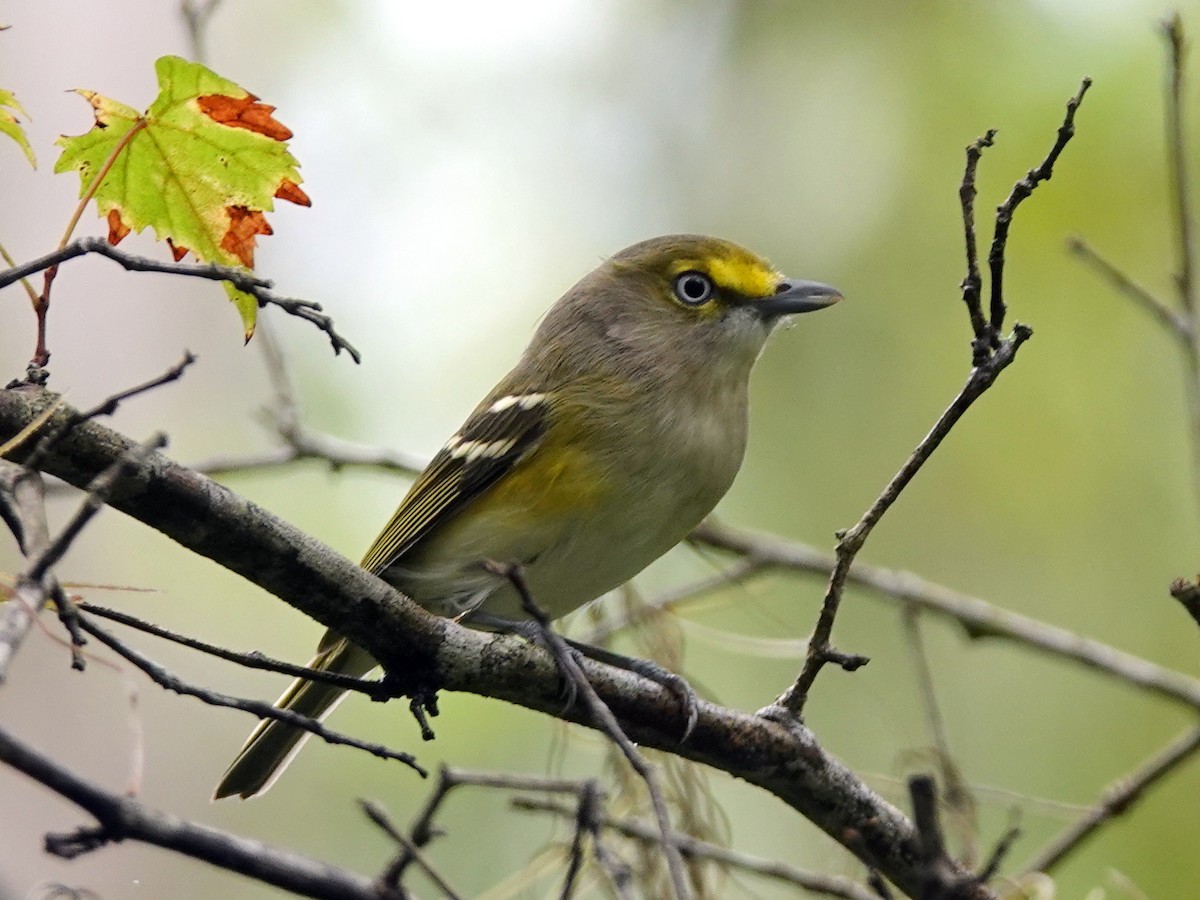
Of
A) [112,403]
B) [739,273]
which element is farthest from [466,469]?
[112,403]

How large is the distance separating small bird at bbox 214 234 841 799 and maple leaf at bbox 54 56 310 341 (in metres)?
1.30

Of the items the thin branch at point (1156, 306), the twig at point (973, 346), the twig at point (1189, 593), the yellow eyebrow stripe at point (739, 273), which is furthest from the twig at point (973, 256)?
the yellow eyebrow stripe at point (739, 273)

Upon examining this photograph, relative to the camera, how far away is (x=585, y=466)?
3.66 meters

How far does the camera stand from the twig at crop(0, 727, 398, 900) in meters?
1.25

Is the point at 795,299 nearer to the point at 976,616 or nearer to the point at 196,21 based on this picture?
the point at 976,616

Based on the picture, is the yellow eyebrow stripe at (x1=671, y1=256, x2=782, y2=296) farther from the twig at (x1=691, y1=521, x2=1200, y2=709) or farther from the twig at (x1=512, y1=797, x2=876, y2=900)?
the twig at (x1=512, y1=797, x2=876, y2=900)

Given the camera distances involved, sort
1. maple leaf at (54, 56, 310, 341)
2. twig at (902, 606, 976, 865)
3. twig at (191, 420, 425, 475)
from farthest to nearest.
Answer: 1. twig at (191, 420, 425, 475)
2. twig at (902, 606, 976, 865)
3. maple leaf at (54, 56, 310, 341)

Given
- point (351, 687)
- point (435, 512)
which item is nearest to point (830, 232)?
point (435, 512)

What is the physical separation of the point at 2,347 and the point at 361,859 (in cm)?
372

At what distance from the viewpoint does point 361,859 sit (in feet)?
24.1

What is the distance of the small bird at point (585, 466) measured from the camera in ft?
11.9

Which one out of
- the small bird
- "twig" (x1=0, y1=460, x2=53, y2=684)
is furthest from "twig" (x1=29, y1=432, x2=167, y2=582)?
the small bird

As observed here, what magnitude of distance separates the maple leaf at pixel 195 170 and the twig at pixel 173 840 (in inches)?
54.3

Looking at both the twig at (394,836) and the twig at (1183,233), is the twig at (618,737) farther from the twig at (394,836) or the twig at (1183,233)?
the twig at (1183,233)
